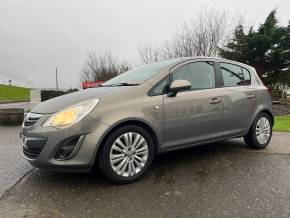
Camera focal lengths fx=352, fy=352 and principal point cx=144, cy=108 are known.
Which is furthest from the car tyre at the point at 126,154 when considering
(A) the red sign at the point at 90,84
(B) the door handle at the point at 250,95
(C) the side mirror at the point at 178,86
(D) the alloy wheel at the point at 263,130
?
(D) the alloy wheel at the point at 263,130

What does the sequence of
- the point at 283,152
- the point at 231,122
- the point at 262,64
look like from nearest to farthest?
the point at 231,122 → the point at 283,152 → the point at 262,64

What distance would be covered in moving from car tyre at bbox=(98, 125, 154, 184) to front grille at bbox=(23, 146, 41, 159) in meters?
0.70

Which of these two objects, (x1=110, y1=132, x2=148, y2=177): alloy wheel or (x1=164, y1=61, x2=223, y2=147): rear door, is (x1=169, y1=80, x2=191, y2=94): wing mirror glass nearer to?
(x1=164, y1=61, x2=223, y2=147): rear door

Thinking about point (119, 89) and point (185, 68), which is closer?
point (119, 89)

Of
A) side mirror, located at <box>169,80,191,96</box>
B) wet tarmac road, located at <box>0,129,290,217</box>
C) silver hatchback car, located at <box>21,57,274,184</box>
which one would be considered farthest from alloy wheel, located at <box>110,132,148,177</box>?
side mirror, located at <box>169,80,191,96</box>

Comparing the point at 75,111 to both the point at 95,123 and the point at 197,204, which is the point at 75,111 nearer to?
the point at 95,123

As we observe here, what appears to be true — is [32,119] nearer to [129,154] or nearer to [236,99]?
[129,154]

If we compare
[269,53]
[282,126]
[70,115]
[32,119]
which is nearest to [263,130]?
[70,115]

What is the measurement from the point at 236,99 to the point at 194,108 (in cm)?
99

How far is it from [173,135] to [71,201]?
5.22 ft

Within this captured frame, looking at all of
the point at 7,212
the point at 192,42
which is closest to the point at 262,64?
the point at 192,42

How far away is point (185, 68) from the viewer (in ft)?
16.5

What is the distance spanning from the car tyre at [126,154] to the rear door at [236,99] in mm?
1524

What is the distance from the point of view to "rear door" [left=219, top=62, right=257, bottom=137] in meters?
5.30
